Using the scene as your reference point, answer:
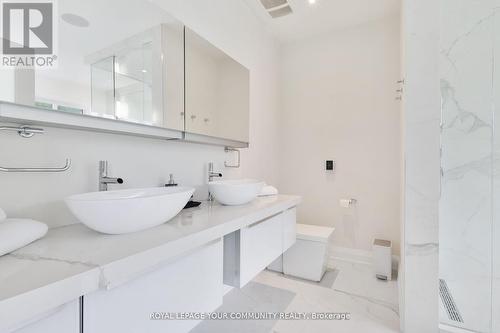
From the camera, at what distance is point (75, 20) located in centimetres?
101

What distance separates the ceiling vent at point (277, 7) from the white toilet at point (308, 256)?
2205 millimetres

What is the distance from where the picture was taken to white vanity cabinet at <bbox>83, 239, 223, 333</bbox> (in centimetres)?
64

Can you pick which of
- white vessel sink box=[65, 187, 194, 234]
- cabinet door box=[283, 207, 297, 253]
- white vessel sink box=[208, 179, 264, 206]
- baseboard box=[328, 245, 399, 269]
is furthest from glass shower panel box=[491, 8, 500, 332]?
white vessel sink box=[65, 187, 194, 234]

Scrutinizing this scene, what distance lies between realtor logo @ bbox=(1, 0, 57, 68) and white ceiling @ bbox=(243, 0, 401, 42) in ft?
5.96

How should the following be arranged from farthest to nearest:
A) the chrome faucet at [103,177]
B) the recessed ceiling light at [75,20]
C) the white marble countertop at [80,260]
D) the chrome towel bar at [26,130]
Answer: the chrome faucet at [103,177] < the recessed ceiling light at [75,20] < the chrome towel bar at [26,130] < the white marble countertop at [80,260]

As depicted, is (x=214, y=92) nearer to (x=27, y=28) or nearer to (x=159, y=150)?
(x=159, y=150)

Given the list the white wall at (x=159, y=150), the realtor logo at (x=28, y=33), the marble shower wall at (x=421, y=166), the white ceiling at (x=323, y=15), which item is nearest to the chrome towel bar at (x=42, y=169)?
Result: the white wall at (x=159, y=150)

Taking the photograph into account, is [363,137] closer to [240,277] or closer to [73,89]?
[240,277]

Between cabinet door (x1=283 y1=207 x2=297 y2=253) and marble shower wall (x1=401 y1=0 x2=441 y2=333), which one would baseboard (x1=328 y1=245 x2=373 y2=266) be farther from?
marble shower wall (x1=401 y1=0 x2=441 y2=333)

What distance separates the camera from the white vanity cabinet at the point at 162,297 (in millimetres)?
641

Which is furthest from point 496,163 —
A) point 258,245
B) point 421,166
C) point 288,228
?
point 258,245

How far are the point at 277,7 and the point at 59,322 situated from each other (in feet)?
A: 8.86

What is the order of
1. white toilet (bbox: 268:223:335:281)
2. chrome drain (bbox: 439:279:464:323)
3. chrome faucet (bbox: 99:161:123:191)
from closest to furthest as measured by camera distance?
chrome faucet (bbox: 99:161:123:191), chrome drain (bbox: 439:279:464:323), white toilet (bbox: 268:223:335:281)

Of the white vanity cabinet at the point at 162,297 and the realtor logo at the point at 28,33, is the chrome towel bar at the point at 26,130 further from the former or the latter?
the white vanity cabinet at the point at 162,297
